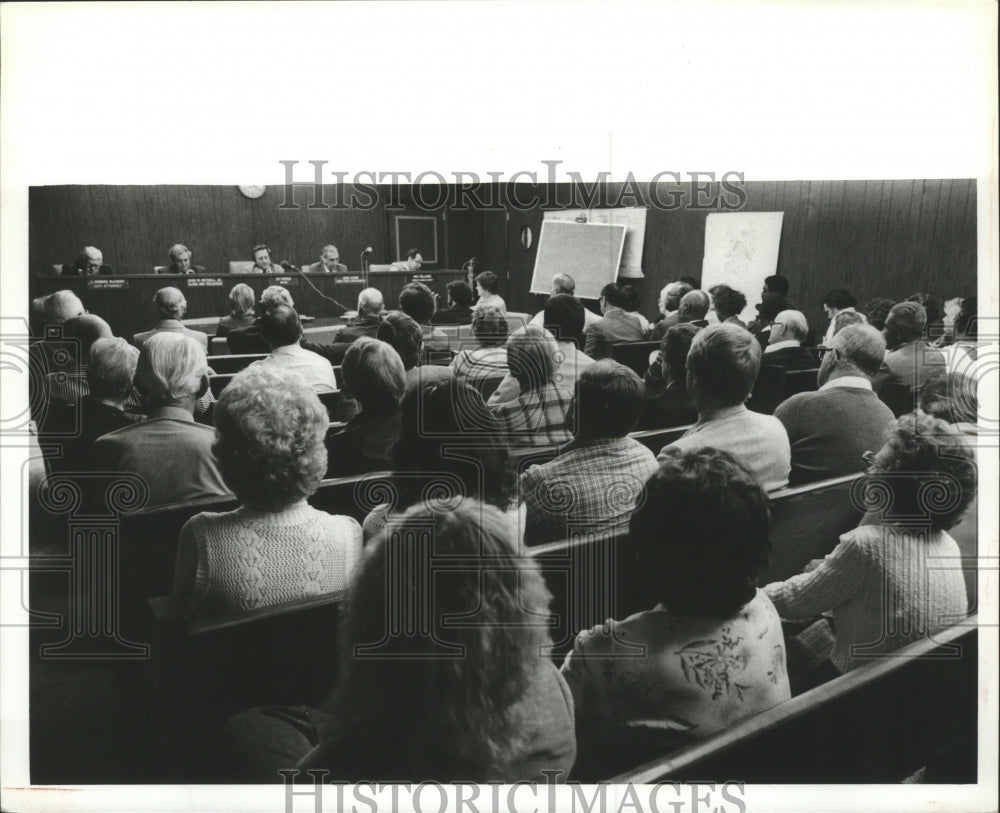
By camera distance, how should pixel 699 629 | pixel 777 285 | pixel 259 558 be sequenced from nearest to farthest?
pixel 699 629, pixel 259 558, pixel 777 285

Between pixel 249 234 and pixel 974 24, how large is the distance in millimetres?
1786

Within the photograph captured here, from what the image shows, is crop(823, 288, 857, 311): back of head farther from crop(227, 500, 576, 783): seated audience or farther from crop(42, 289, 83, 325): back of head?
crop(42, 289, 83, 325): back of head

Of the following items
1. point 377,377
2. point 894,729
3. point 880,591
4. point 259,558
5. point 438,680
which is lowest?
point 894,729

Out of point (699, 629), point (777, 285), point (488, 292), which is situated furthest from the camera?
point (777, 285)

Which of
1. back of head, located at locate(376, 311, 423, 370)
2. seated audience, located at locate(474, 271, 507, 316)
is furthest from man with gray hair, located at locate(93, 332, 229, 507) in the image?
seated audience, located at locate(474, 271, 507, 316)

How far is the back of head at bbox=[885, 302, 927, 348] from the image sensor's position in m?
2.24

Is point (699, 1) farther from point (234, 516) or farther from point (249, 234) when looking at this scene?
point (234, 516)

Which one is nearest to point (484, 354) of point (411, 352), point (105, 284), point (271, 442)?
point (411, 352)

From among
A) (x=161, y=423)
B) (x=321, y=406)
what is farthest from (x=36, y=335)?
(x=321, y=406)

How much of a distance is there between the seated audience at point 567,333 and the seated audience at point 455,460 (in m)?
0.13

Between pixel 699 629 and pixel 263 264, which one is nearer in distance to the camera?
pixel 699 629

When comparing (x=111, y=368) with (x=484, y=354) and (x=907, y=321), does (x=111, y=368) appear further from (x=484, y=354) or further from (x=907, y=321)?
(x=907, y=321)

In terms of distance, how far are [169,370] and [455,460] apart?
70 centimetres

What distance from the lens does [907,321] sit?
2248 mm
